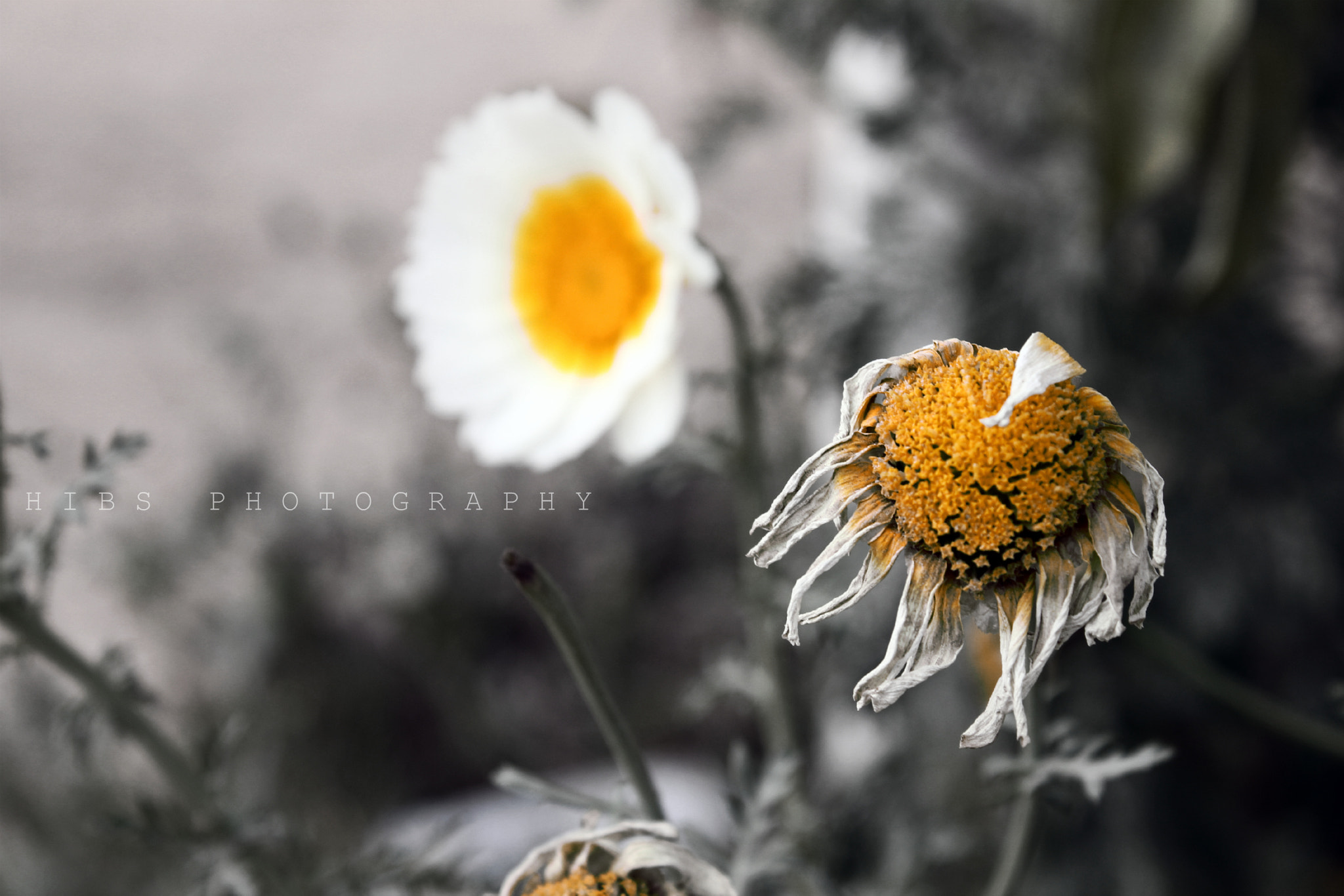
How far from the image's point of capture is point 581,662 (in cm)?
27

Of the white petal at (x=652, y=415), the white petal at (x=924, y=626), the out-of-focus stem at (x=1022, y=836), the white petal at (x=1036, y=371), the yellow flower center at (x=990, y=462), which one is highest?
the white petal at (x=652, y=415)

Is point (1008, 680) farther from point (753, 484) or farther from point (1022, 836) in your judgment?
point (753, 484)

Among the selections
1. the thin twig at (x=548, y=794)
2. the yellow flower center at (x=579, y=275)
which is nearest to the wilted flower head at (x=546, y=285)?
the yellow flower center at (x=579, y=275)

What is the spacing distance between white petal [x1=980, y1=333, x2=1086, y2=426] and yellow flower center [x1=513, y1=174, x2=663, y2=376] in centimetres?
29

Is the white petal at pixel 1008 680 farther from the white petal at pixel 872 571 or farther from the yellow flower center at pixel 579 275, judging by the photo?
the yellow flower center at pixel 579 275

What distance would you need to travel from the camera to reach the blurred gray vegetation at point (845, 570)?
20.6 inches

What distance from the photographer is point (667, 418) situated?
0.43m

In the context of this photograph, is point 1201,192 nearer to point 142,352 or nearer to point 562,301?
point 562,301

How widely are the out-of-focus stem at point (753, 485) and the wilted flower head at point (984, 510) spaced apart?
16 centimetres

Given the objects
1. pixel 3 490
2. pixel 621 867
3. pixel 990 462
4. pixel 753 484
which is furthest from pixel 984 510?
pixel 3 490

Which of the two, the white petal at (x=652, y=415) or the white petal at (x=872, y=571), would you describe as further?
the white petal at (x=652, y=415)

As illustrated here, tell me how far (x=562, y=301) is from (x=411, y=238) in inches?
3.0

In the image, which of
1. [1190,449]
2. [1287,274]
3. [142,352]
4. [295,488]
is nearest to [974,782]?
[1190,449]

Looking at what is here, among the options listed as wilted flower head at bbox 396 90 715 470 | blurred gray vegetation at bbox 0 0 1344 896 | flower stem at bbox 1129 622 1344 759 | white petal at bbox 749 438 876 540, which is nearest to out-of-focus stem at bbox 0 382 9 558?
blurred gray vegetation at bbox 0 0 1344 896
